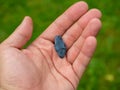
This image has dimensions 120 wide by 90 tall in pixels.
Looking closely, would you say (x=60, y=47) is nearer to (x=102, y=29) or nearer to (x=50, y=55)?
(x=50, y=55)

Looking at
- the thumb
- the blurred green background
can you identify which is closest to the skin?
the thumb

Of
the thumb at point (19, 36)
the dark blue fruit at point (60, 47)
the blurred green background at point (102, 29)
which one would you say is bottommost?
the blurred green background at point (102, 29)

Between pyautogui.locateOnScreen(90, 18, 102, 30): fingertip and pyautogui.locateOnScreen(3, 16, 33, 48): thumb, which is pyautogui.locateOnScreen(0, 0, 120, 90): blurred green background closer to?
pyautogui.locateOnScreen(90, 18, 102, 30): fingertip

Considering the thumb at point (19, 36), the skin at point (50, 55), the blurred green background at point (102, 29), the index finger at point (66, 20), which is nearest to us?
the skin at point (50, 55)

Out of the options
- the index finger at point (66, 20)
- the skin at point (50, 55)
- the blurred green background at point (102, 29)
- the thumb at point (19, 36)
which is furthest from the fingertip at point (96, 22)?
the blurred green background at point (102, 29)

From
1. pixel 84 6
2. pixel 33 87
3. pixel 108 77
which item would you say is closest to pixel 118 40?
pixel 108 77

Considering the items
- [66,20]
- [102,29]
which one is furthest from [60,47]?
[102,29]

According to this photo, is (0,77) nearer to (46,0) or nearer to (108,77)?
(108,77)

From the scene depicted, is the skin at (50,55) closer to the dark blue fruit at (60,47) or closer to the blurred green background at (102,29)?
the dark blue fruit at (60,47)
